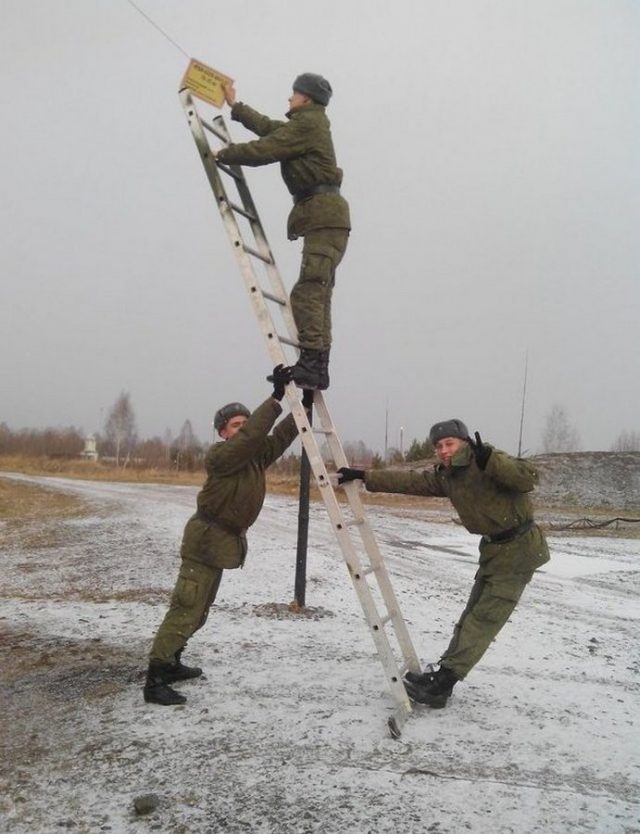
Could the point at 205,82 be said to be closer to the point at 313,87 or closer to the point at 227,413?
the point at 313,87

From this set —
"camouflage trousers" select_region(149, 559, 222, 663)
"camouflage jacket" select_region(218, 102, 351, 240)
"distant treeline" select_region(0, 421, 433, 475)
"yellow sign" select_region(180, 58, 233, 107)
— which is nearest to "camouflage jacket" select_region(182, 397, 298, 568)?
"camouflage trousers" select_region(149, 559, 222, 663)

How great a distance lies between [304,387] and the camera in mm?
4578

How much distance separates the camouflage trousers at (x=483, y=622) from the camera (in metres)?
4.59

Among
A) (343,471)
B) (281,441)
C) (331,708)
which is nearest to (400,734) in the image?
(331,708)

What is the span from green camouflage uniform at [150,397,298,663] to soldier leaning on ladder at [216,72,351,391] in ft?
1.93

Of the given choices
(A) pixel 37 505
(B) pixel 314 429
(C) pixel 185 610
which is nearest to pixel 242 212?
(B) pixel 314 429

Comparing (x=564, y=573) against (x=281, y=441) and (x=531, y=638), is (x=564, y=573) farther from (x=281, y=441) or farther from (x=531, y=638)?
(x=281, y=441)

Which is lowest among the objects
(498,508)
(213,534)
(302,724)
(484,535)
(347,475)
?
(302,724)

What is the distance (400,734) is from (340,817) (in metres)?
0.98

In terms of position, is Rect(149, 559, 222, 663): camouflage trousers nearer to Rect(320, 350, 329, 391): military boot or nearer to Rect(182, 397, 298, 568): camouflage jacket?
Rect(182, 397, 298, 568): camouflage jacket

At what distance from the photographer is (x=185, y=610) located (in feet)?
15.6

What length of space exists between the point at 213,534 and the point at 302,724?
143cm

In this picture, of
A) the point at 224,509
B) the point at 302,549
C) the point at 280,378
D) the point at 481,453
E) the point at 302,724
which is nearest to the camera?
the point at 302,724

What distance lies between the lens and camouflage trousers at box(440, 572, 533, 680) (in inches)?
181
